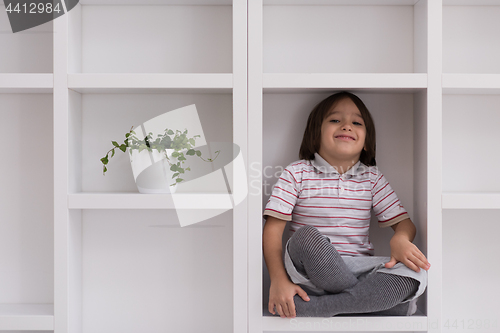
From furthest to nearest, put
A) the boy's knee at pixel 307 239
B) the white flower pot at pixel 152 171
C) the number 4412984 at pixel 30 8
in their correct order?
the number 4412984 at pixel 30 8 → the white flower pot at pixel 152 171 → the boy's knee at pixel 307 239

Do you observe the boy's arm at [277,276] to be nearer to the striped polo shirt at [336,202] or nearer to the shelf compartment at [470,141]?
the striped polo shirt at [336,202]

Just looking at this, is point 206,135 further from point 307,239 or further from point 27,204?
point 27,204

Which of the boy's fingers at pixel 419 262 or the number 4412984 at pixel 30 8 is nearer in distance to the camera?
the boy's fingers at pixel 419 262

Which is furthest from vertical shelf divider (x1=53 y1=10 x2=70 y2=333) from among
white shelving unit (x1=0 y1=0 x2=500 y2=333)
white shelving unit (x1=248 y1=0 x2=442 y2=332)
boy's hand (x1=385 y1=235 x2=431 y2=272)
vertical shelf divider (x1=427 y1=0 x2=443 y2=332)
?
vertical shelf divider (x1=427 y1=0 x2=443 y2=332)

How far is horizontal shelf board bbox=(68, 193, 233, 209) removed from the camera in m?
0.99

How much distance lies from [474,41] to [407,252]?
0.69m

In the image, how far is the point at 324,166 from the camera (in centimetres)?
110

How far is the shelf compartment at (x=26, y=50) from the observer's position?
115 centimetres

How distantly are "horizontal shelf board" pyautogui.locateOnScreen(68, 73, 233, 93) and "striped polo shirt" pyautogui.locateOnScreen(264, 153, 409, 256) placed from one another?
31 centimetres

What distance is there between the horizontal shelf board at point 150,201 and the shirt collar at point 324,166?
0.28 metres

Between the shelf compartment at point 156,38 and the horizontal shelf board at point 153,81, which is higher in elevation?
the shelf compartment at point 156,38

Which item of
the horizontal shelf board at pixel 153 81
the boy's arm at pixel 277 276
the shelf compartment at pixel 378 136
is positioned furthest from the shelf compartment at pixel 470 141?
the horizontal shelf board at pixel 153 81

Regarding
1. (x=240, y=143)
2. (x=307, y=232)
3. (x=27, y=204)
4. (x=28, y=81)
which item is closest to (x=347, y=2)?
(x=240, y=143)

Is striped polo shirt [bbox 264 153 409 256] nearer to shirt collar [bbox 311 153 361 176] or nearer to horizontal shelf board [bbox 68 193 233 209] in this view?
shirt collar [bbox 311 153 361 176]
